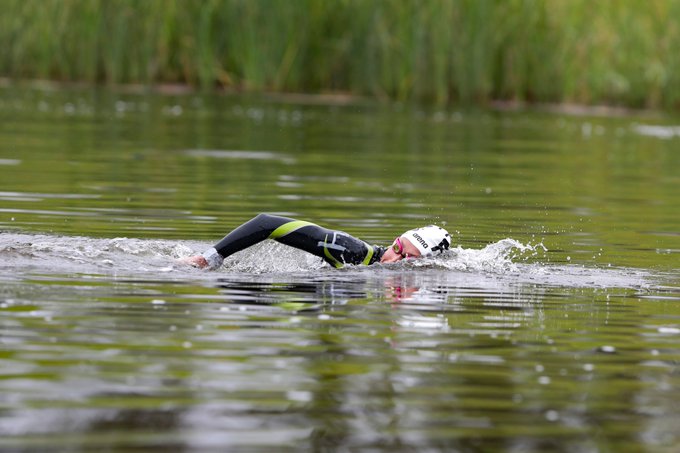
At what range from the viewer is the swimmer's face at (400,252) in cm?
1240

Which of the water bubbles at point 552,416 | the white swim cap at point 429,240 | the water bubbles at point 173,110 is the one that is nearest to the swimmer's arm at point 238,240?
the white swim cap at point 429,240

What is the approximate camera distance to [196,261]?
39.4 ft

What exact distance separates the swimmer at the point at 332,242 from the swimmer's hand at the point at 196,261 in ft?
0.75

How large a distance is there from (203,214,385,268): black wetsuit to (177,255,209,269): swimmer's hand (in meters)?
0.27

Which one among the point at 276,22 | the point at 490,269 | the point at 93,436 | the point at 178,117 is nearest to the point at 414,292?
the point at 490,269

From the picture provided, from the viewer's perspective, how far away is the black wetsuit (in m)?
12.4

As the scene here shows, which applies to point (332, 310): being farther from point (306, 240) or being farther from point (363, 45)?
point (363, 45)

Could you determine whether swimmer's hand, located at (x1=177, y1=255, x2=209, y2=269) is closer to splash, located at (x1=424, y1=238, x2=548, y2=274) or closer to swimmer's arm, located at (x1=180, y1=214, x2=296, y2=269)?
swimmer's arm, located at (x1=180, y1=214, x2=296, y2=269)

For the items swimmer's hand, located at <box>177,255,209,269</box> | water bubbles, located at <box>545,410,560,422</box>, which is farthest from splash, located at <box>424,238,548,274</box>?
water bubbles, located at <box>545,410,560,422</box>

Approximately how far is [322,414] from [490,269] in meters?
5.89

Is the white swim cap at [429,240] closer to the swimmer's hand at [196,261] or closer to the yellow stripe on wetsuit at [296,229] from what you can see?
the yellow stripe on wetsuit at [296,229]

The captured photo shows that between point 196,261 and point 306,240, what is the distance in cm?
→ 102

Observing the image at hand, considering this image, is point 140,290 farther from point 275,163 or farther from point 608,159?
point 608,159

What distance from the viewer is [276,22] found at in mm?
34375
